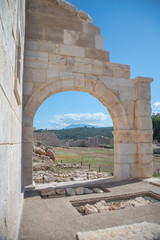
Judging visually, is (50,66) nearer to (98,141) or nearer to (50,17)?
(50,17)

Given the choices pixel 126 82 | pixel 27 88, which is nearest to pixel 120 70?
pixel 126 82

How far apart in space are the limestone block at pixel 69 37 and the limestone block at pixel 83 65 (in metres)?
0.55

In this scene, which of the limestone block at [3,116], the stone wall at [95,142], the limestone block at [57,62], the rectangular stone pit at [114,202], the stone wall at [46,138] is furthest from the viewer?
the stone wall at [95,142]

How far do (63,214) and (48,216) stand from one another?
27 cm

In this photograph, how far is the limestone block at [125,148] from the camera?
5.49 meters

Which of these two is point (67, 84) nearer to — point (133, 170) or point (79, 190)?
point (79, 190)

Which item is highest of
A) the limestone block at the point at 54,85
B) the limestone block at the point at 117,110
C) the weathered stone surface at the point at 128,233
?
the limestone block at the point at 54,85

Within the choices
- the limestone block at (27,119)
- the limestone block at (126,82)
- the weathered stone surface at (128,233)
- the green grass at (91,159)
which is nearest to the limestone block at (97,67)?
the limestone block at (126,82)

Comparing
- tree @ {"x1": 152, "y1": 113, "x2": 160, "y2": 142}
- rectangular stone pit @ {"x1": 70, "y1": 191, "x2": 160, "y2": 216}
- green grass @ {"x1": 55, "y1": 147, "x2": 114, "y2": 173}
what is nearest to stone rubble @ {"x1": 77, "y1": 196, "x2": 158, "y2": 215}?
rectangular stone pit @ {"x1": 70, "y1": 191, "x2": 160, "y2": 216}

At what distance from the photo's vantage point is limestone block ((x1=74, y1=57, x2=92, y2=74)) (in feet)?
17.4

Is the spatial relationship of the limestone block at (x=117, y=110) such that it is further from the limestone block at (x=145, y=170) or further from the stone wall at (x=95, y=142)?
the stone wall at (x=95, y=142)

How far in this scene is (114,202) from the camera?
13.1ft

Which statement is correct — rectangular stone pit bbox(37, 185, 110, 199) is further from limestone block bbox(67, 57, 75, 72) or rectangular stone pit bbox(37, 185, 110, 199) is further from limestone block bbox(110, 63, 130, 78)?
limestone block bbox(110, 63, 130, 78)

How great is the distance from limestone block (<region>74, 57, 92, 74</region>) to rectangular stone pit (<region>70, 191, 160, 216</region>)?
363cm
